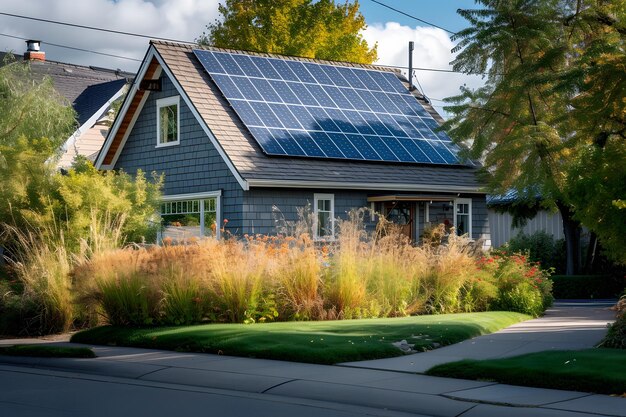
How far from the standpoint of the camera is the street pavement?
403 inches

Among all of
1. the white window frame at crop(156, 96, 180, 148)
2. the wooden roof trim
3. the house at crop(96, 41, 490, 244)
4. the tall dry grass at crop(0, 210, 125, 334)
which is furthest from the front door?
the tall dry grass at crop(0, 210, 125, 334)

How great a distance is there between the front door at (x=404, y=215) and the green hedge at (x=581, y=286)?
467 centimetres

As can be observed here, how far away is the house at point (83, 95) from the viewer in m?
44.4

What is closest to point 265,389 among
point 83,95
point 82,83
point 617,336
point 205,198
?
point 617,336

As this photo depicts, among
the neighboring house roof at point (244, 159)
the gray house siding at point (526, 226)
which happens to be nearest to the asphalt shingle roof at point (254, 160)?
the neighboring house roof at point (244, 159)

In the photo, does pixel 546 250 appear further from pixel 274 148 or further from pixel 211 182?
pixel 211 182

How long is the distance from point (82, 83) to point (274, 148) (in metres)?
26.0

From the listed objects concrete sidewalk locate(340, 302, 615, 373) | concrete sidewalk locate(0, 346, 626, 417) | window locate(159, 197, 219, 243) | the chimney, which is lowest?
concrete sidewalk locate(0, 346, 626, 417)

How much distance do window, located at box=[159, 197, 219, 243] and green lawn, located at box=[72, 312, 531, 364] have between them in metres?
10.7

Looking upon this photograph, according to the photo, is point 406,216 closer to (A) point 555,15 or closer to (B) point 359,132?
(B) point 359,132

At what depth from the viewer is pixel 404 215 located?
30.6m

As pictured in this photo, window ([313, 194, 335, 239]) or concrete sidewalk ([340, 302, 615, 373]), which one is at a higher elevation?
window ([313, 194, 335, 239])

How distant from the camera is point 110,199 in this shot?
2205cm

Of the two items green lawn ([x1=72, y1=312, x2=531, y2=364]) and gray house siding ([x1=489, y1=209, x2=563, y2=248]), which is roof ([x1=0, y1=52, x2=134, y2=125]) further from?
green lawn ([x1=72, y1=312, x2=531, y2=364])
